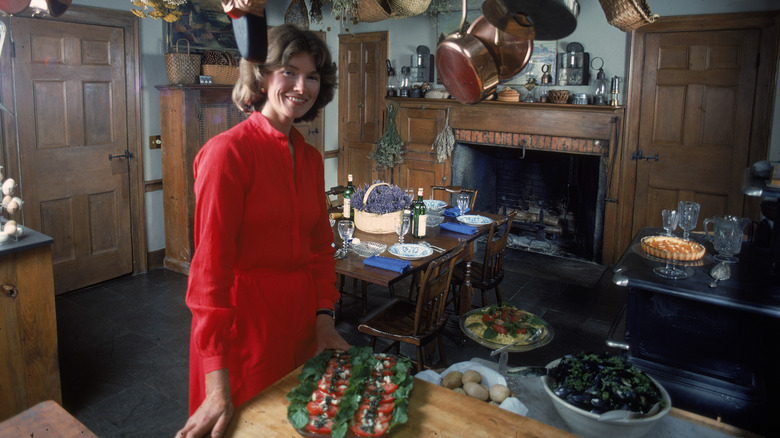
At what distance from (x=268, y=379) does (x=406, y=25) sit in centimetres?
554

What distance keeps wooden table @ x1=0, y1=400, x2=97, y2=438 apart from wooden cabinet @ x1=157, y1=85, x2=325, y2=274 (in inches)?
149

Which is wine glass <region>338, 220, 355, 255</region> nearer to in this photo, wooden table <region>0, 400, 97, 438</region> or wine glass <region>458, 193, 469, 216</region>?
wine glass <region>458, 193, 469, 216</region>

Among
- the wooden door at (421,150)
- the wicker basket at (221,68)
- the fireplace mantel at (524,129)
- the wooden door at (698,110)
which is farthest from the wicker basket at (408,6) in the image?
the wooden door at (421,150)

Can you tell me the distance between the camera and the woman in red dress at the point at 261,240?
59.1 inches

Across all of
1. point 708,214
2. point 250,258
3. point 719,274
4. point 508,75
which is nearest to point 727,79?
point 708,214

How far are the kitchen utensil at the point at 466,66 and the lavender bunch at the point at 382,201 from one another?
212 centimetres

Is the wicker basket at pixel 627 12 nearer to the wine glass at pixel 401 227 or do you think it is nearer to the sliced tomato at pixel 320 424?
the sliced tomato at pixel 320 424

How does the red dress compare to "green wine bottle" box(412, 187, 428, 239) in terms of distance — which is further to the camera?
"green wine bottle" box(412, 187, 428, 239)

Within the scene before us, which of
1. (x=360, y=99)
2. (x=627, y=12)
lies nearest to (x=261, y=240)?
(x=627, y=12)

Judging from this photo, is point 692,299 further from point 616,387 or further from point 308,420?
point 308,420

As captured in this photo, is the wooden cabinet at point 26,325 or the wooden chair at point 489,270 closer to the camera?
the wooden cabinet at point 26,325

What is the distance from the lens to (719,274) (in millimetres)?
2639

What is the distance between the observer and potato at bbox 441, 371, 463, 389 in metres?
1.91

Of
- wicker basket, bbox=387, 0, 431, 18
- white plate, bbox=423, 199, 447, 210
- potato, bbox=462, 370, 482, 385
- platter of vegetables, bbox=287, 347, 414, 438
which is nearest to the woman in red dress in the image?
platter of vegetables, bbox=287, 347, 414, 438
